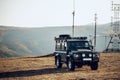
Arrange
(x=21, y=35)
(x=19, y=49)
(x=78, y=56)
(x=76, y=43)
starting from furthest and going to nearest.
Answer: (x=21, y=35) → (x=19, y=49) → (x=76, y=43) → (x=78, y=56)

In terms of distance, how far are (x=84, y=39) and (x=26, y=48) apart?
446ft

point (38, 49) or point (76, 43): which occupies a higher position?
point (76, 43)

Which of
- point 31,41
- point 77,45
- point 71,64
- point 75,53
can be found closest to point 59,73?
point 71,64

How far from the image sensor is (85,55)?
2167cm

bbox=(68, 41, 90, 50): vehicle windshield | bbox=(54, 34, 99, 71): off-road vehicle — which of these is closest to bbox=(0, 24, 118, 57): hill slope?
bbox=(54, 34, 99, 71): off-road vehicle

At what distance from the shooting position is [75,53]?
71.0 feet

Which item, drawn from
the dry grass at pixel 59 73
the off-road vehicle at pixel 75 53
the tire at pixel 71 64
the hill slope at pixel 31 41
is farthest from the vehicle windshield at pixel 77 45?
the hill slope at pixel 31 41

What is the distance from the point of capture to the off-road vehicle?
21641 mm

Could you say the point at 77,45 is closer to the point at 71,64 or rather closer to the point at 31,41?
the point at 71,64

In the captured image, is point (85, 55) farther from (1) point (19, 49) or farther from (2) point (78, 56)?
(1) point (19, 49)

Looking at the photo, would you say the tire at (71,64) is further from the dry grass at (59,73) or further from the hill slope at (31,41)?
the hill slope at (31,41)

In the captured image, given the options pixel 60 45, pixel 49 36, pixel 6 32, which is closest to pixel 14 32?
pixel 6 32

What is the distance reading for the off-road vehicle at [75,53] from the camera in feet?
71.0

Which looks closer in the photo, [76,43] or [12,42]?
[76,43]
